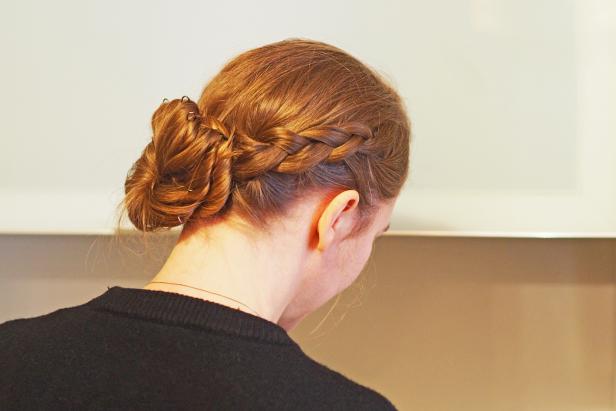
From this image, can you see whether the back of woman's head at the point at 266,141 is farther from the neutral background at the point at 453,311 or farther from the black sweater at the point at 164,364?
the neutral background at the point at 453,311

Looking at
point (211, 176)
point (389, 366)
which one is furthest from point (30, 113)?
point (389, 366)

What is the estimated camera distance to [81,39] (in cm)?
100

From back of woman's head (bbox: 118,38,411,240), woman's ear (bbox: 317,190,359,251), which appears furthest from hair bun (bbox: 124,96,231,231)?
woman's ear (bbox: 317,190,359,251)

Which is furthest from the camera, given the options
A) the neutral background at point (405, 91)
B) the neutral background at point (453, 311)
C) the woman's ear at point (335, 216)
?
the neutral background at point (453, 311)

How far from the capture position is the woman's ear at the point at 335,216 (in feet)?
2.20

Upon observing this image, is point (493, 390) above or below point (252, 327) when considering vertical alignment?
below

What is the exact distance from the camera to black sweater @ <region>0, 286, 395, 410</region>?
0.55 m

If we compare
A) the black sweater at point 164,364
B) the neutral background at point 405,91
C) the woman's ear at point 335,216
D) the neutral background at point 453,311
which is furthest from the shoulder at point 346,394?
the neutral background at point 453,311

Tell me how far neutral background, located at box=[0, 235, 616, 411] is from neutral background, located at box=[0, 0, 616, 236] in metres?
0.24

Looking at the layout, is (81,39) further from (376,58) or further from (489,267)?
(489,267)

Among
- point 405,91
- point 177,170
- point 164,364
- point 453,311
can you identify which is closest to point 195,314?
point 164,364

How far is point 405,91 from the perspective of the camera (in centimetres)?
96

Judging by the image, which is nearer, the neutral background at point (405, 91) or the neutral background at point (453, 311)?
the neutral background at point (405, 91)

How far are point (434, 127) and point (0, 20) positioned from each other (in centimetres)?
67
